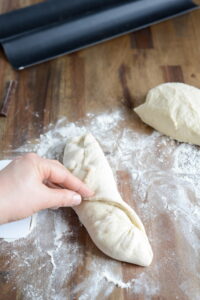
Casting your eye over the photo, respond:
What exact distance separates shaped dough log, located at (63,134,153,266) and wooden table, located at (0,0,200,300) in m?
0.06

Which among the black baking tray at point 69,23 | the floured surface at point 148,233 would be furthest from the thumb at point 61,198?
the black baking tray at point 69,23

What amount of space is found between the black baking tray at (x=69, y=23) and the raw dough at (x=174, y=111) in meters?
0.51

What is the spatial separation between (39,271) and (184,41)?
4.28ft

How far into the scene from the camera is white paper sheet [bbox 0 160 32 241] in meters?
1.14

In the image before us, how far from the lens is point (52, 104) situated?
1524mm

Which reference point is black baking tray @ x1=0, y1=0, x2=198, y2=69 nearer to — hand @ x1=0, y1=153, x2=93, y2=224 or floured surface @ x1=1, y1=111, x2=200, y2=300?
floured surface @ x1=1, y1=111, x2=200, y2=300

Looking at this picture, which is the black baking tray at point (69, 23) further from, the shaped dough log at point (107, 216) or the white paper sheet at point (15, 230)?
the white paper sheet at point (15, 230)

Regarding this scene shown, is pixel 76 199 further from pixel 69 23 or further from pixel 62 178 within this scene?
pixel 69 23

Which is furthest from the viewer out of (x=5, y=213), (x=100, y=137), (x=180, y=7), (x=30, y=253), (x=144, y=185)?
(x=180, y=7)

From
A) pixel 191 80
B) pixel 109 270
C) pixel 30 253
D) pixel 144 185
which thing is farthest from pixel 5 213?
pixel 191 80

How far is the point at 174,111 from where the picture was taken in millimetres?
1349

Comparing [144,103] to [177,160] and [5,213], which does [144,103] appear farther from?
[5,213]

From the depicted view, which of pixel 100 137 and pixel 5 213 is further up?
pixel 5 213

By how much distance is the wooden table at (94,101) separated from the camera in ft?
3.46
